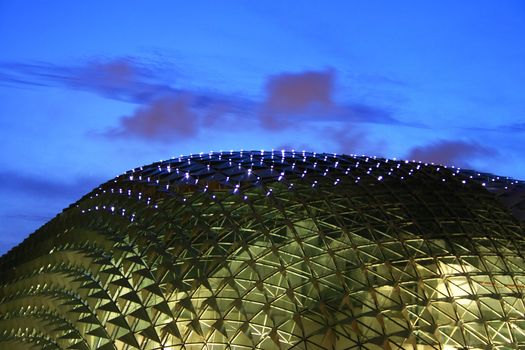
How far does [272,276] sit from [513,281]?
42.9ft

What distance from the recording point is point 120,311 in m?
40.8

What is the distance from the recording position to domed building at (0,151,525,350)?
126ft

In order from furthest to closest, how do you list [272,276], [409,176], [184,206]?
[409,176] → [184,206] → [272,276]

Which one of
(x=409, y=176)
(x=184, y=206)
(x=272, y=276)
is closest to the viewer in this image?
(x=272, y=276)

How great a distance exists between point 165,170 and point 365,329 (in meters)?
22.9

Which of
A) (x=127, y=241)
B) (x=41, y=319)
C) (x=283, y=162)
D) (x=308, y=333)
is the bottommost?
(x=308, y=333)

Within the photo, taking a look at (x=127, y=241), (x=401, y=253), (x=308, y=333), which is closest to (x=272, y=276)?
(x=308, y=333)

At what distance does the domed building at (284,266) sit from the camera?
38.3 m

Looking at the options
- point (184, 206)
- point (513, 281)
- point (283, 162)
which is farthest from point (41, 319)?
point (513, 281)

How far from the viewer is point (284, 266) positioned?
4088 centimetres

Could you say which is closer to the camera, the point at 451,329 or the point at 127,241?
the point at 451,329

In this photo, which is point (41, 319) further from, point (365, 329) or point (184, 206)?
point (365, 329)

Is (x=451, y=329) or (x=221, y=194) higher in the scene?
(x=221, y=194)

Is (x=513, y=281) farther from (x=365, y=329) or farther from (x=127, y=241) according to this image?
(x=127, y=241)
